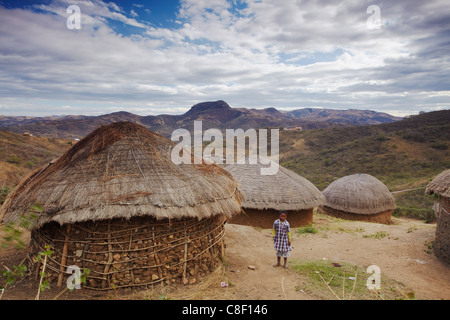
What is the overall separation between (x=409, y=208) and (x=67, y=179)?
61.2 ft

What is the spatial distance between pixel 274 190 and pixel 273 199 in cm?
Answer: 44

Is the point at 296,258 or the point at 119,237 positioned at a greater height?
the point at 119,237

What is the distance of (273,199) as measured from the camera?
10.4 meters

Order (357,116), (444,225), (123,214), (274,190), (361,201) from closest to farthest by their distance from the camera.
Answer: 1. (123,214)
2. (444,225)
3. (274,190)
4. (361,201)
5. (357,116)

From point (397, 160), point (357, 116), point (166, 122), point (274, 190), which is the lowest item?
point (274, 190)

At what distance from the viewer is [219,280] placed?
5527mm

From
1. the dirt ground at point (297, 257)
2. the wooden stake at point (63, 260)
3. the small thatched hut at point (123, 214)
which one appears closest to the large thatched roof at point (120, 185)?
the small thatched hut at point (123, 214)

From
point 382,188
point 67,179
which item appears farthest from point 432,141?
point 67,179

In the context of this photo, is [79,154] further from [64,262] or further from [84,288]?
[84,288]

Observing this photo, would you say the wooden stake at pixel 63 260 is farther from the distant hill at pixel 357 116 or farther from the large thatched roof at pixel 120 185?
the distant hill at pixel 357 116

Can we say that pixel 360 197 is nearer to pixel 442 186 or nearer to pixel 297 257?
pixel 442 186

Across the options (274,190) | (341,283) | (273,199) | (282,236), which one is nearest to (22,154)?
(274,190)
